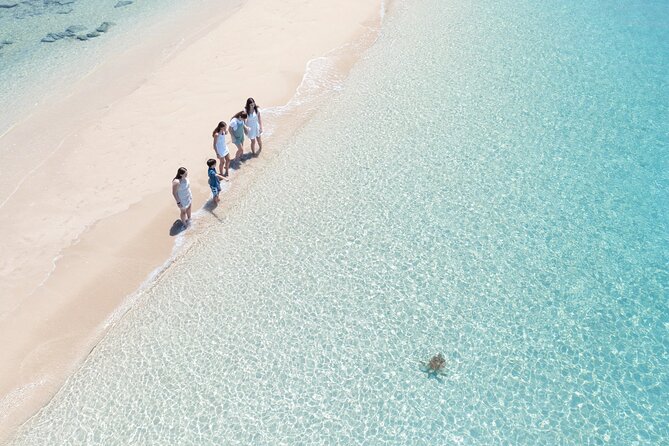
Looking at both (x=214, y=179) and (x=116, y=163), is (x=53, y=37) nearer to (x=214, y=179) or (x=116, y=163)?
(x=116, y=163)

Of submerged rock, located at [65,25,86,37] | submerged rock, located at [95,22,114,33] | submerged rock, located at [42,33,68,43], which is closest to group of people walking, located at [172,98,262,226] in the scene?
submerged rock, located at [95,22,114,33]

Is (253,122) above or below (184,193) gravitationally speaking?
above

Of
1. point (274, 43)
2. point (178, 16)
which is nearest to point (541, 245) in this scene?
point (274, 43)

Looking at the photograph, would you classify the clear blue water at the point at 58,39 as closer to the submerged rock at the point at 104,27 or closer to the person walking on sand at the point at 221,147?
the submerged rock at the point at 104,27

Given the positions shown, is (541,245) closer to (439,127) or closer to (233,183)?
(439,127)

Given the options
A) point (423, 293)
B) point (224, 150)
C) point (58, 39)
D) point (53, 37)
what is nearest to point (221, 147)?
point (224, 150)

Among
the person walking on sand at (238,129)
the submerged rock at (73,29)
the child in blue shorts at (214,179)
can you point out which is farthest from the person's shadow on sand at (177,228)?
the submerged rock at (73,29)
